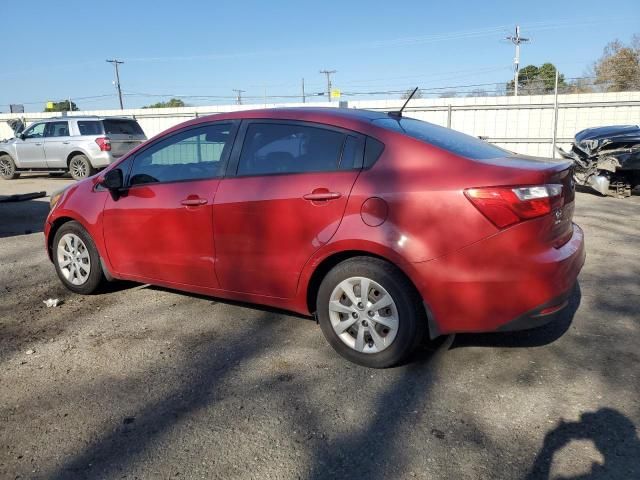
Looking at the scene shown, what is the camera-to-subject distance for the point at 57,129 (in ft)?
47.3

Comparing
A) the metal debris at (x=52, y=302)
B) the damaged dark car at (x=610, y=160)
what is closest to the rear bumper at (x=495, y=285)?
the metal debris at (x=52, y=302)

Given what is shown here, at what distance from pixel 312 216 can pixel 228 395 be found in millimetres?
1178

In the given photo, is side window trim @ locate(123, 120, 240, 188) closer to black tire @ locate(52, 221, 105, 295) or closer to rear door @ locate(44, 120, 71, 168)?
black tire @ locate(52, 221, 105, 295)

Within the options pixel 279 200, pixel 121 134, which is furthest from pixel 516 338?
pixel 121 134

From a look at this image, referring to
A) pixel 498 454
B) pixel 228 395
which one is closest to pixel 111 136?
pixel 228 395

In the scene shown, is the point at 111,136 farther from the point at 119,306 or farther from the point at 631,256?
the point at 631,256

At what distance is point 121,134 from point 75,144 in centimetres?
116

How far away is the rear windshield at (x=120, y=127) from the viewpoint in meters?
14.1

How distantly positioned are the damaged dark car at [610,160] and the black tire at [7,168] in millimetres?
14438

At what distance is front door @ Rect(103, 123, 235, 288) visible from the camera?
3930mm

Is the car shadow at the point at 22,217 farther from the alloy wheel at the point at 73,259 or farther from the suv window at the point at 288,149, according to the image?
the suv window at the point at 288,149

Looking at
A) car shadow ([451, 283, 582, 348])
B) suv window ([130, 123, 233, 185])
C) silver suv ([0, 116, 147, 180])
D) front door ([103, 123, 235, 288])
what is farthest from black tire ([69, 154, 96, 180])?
car shadow ([451, 283, 582, 348])

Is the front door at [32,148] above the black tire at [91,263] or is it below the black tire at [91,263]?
above

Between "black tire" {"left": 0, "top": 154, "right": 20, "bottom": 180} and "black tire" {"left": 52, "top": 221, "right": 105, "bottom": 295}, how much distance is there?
1232 cm
